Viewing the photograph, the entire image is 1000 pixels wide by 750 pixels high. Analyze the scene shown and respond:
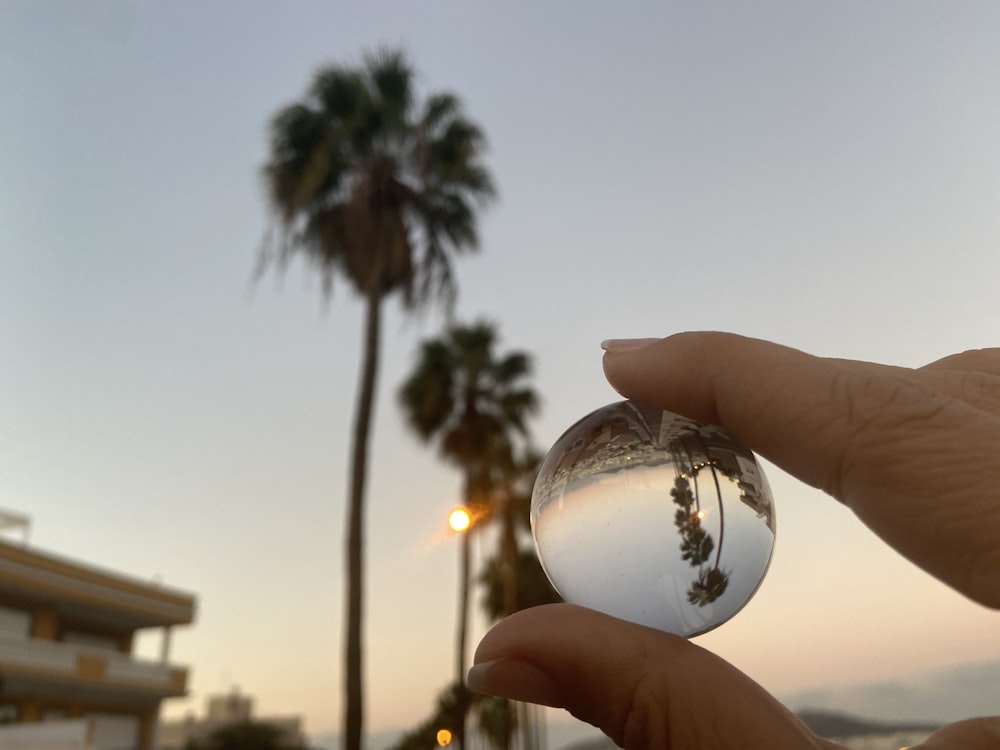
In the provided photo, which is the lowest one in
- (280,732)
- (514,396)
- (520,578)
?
(280,732)

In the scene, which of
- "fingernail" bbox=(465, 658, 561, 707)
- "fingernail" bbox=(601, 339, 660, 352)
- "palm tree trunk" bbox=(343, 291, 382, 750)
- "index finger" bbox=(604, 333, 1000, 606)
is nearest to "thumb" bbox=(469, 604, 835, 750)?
"fingernail" bbox=(465, 658, 561, 707)

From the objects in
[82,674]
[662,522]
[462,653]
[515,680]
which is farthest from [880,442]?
[82,674]

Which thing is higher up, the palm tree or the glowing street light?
the palm tree

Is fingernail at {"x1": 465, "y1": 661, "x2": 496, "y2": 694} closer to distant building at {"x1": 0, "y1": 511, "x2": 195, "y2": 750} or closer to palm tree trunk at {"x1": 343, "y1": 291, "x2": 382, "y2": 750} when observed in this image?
palm tree trunk at {"x1": 343, "y1": 291, "x2": 382, "y2": 750}

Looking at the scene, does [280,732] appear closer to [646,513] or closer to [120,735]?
[120,735]

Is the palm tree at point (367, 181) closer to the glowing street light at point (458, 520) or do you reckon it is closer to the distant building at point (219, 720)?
the glowing street light at point (458, 520)

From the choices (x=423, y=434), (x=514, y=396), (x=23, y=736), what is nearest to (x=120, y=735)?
(x=23, y=736)
